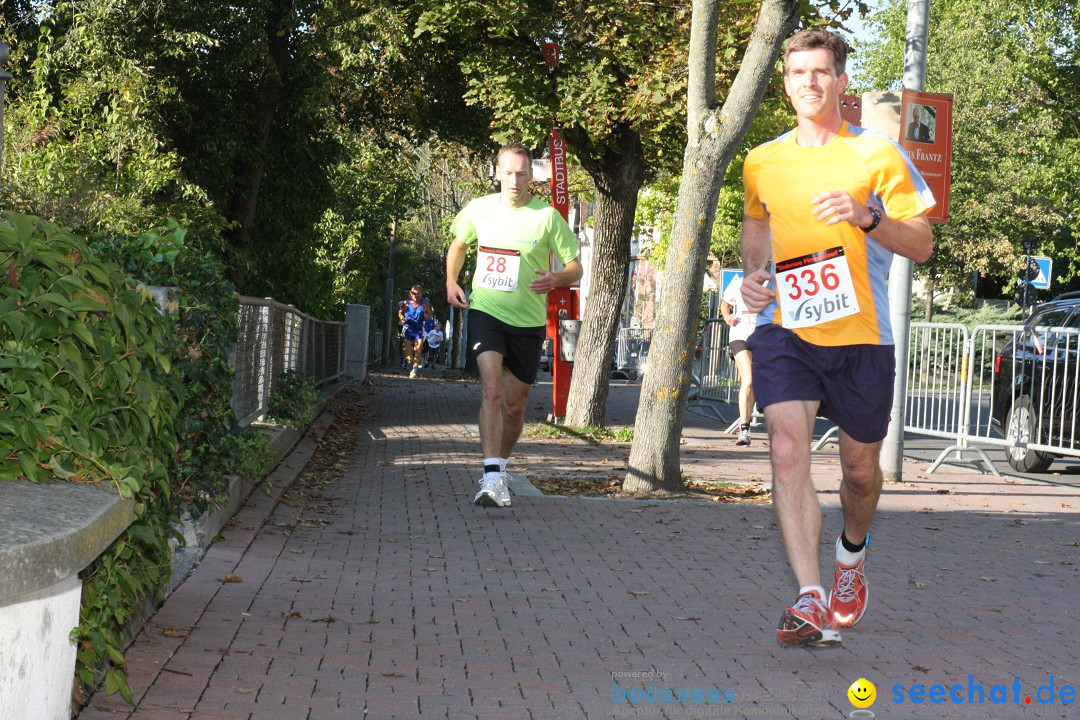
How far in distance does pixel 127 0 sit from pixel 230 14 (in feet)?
4.70

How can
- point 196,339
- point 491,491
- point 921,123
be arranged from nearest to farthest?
1. point 196,339
2. point 491,491
3. point 921,123

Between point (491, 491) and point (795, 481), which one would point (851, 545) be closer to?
point (795, 481)

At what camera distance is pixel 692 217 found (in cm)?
909

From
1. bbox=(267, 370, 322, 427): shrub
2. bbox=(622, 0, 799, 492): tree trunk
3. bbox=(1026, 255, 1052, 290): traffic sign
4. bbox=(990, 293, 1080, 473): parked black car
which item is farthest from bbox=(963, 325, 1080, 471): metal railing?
bbox=(1026, 255, 1052, 290): traffic sign

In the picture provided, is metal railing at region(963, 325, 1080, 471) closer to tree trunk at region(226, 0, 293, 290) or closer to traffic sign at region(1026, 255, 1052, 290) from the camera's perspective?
tree trunk at region(226, 0, 293, 290)

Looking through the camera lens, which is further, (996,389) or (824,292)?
(996,389)

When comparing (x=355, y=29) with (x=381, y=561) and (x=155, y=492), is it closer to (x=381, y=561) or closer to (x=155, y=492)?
(x=381, y=561)

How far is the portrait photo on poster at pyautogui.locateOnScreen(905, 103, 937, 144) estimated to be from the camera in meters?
11.0

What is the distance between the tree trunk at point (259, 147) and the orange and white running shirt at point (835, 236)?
11.0 m

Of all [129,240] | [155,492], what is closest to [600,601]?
[155,492]

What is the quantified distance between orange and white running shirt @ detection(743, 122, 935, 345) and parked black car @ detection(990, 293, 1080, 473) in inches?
330

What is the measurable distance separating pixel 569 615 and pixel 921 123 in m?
7.08

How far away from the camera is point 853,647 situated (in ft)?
15.8

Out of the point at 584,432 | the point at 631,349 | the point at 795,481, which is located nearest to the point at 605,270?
the point at 584,432
